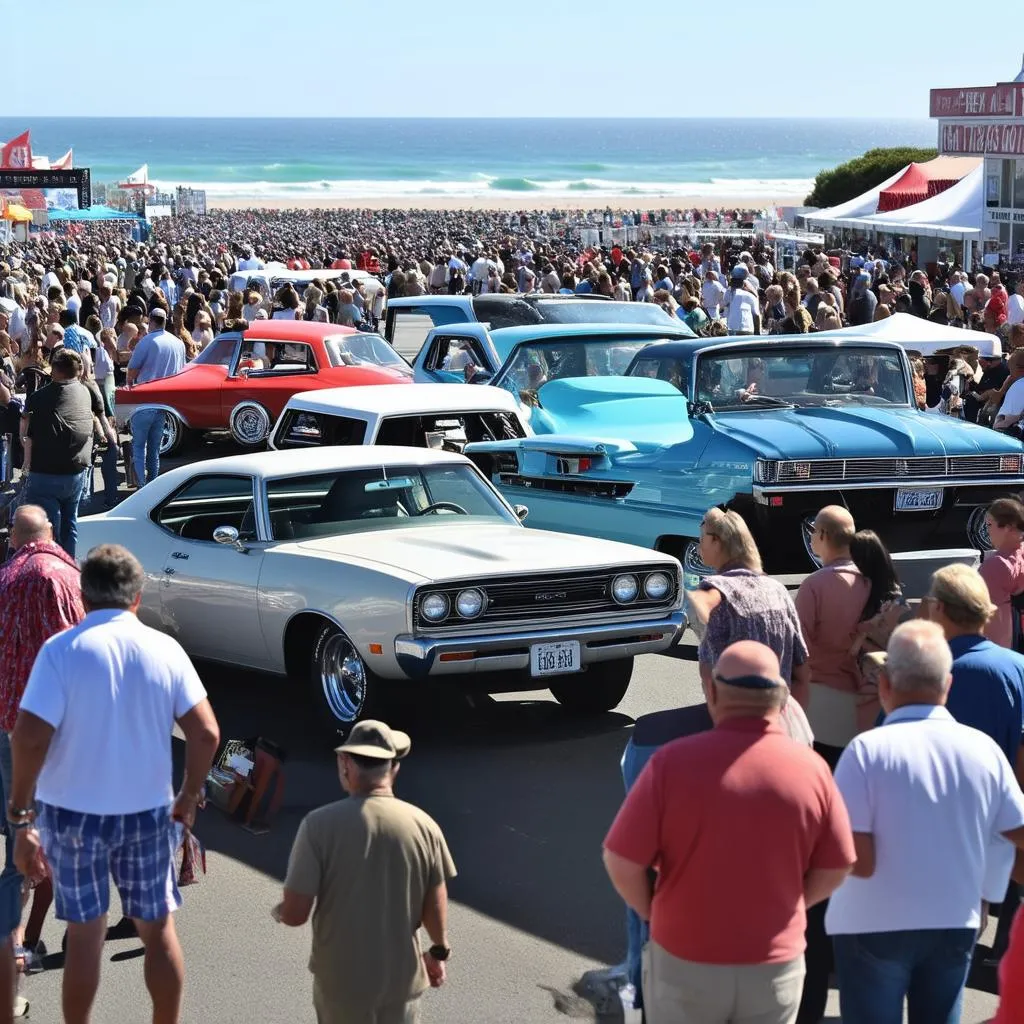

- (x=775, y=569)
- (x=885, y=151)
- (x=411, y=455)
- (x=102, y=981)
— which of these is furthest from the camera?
(x=885, y=151)

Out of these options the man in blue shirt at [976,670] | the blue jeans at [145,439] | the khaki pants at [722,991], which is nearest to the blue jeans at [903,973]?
the khaki pants at [722,991]

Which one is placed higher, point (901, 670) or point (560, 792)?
point (901, 670)

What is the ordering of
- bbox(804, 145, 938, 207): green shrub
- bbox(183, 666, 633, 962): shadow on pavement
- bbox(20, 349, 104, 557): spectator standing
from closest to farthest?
1. bbox(183, 666, 633, 962): shadow on pavement
2. bbox(20, 349, 104, 557): spectator standing
3. bbox(804, 145, 938, 207): green shrub

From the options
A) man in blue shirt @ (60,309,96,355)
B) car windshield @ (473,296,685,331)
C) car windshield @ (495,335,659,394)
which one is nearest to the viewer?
car windshield @ (495,335,659,394)

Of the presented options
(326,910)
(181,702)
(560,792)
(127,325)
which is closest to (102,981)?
(181,702)

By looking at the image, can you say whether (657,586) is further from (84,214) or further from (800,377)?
(84,214)

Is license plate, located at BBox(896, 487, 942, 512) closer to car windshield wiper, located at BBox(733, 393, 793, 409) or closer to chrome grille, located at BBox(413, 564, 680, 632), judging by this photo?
car windshield wiper, located at BBox(733, 393, 793, 409)

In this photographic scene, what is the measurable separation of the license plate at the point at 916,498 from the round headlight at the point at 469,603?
13.3 feet

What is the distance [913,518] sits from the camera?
36.7ft

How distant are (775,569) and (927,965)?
272 inches

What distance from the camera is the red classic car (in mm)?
18250

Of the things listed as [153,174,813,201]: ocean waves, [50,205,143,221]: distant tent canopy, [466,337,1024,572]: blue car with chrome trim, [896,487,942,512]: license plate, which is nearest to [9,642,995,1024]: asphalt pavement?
[466,337,1024,572]: blue car with chrome trim

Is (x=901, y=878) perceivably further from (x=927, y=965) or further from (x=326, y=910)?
(x=326, y=910)

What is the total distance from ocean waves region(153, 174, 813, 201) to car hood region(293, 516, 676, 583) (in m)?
127
